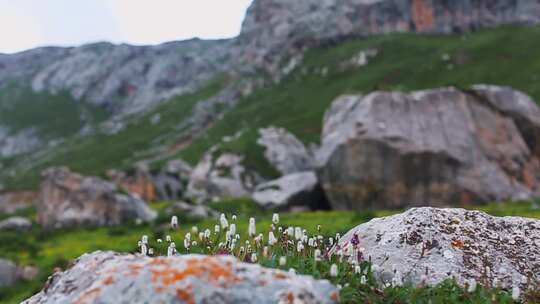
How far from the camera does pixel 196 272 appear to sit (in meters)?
5.60

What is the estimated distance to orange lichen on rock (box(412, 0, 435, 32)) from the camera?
169 meters

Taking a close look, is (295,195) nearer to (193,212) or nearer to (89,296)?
(193,212)

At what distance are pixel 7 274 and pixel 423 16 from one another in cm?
16305

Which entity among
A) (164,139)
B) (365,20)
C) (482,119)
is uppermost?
(365,20)

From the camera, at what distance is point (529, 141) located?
155 ft

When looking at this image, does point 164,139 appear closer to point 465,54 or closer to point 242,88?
point 242,88

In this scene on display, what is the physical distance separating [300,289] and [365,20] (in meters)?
185

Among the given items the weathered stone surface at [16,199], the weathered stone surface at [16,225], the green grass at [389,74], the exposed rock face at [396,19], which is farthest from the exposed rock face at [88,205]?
the exposed rock face at [396,19]

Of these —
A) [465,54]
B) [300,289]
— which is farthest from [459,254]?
[465,54]

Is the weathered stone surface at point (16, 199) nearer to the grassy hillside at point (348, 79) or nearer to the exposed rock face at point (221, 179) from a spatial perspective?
the grassy hillside at point (348, 79)

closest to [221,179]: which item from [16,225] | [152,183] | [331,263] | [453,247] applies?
[152,183]

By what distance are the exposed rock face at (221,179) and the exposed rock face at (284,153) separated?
274cm

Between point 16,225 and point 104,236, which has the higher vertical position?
point 104,236

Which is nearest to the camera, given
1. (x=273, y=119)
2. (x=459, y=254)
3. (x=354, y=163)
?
(x=459, y=254)
